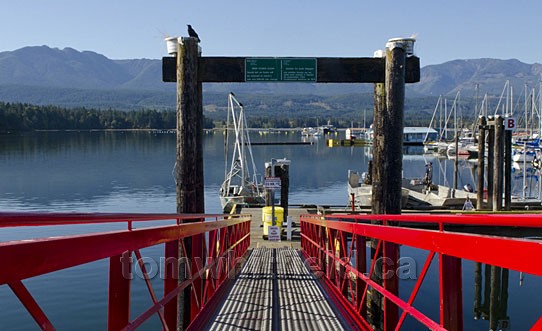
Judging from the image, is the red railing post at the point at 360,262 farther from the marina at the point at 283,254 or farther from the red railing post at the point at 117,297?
the red railing post at the point at 117,297

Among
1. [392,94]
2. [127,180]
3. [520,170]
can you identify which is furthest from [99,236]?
[520,170]

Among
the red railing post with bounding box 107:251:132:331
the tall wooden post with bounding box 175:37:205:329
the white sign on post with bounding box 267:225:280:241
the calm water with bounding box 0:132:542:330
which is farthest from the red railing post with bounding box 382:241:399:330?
the white sign on post with bounding box 267:225:280:241

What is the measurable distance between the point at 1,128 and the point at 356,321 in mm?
152830

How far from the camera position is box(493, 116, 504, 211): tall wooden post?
23.0 metres

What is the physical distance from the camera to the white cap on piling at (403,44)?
8.42 m

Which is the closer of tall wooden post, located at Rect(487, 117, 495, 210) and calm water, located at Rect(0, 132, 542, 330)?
calm water, located at Rect(0, 132, 542, 330)

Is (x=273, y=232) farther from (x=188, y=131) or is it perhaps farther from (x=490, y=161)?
(x=490, y=161)

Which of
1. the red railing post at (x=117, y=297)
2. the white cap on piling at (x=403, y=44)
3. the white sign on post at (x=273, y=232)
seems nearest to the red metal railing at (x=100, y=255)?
the red railing post at (x=117, y=297)

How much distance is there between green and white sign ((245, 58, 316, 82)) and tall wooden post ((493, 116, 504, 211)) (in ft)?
53.8

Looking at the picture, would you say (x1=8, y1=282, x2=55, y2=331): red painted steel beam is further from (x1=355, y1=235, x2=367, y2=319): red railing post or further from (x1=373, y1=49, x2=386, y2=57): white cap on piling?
(x1=373, y1=49, x2=386, y2=57): white cap on piling

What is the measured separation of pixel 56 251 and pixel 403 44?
7.16 m

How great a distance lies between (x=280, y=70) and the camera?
9.19 metres

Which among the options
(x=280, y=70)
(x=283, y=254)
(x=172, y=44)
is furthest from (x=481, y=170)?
(x=172, y=44)

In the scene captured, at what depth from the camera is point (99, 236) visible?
2746mm
